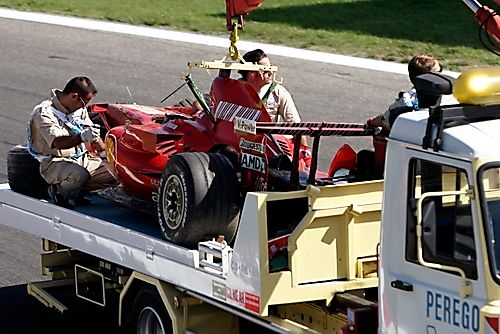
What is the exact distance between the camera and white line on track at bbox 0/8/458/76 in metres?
20.3

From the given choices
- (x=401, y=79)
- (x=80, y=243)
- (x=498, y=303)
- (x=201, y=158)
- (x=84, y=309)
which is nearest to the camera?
(x=498, y=303)

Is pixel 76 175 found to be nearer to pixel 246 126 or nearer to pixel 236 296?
pixel 246 126

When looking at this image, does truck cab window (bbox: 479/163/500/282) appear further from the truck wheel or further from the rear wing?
the truck wheel

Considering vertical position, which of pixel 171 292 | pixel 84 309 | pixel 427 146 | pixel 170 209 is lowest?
pixel 84 309

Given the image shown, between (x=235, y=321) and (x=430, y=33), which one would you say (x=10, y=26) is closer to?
(x=430, y=33)

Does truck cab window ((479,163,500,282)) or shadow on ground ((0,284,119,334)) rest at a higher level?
truck cab window ((479,163,500,282))

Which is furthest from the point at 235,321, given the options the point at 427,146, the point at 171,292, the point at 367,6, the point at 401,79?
the point at 367,6

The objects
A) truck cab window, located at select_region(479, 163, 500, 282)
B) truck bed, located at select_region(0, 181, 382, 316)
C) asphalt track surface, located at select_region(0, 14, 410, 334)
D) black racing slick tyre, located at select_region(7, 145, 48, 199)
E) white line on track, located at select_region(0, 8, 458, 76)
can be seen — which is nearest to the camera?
truck cab window, located at select_region(479, 163, 500, 282)

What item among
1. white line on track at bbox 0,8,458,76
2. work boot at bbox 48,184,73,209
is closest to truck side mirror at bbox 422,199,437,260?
work boot at bbox 48,184,73,209

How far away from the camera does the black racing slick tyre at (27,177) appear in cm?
1047

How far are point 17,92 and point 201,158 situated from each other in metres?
12.1

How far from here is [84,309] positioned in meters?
11.2

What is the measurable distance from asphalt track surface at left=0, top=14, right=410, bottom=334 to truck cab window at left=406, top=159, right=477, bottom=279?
6.12 m

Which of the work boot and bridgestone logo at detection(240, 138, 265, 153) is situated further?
the work boot
